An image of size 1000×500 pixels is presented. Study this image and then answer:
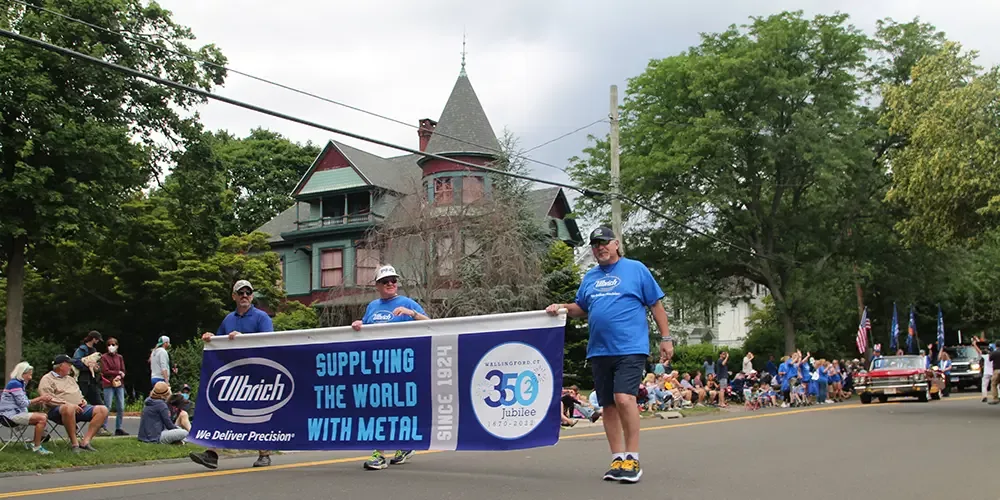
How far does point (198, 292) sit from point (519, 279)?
13.8 metres

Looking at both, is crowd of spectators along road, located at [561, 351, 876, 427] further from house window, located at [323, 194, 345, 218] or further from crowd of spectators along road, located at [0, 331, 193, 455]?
house window, located at [323, 194, 345, 218]

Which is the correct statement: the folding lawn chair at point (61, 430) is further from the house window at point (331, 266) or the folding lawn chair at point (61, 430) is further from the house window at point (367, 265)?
the house window at point (331, 266)

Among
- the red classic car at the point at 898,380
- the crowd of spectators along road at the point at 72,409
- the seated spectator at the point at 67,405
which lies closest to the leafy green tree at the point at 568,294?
the red classic car at the point at 898,380

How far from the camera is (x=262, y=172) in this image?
68875 mm

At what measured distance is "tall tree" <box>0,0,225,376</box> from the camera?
81.8 feet

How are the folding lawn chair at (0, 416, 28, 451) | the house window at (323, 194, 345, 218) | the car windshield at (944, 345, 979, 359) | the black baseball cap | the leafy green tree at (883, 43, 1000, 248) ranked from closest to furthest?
1. the black baseball cap
2. the folding lawn chair at (0, 416, 28, 451)
3. the leafy green tree at (883, 43, 1000, 248)
4. the car windshield at (944, 345, 979, 359)
5. the house window at (323, 194, 345, 218)

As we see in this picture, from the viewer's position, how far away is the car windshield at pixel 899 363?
1201 inches

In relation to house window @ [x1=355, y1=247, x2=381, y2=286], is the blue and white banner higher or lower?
lower

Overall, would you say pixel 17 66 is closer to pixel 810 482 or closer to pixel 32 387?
pixel 32 387

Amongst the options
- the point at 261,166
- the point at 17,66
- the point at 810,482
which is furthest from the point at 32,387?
the point at 261,166

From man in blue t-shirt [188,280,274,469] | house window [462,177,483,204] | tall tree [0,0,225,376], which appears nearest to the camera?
man in blue t-shirt [188,280,274,469]

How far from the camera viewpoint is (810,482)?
7.62m

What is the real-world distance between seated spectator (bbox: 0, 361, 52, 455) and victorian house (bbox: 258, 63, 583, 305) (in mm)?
29876

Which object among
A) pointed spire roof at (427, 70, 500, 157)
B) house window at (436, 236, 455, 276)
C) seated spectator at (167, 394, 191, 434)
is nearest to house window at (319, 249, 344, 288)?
pointed spire roof at (427, 70, 500, 157)
